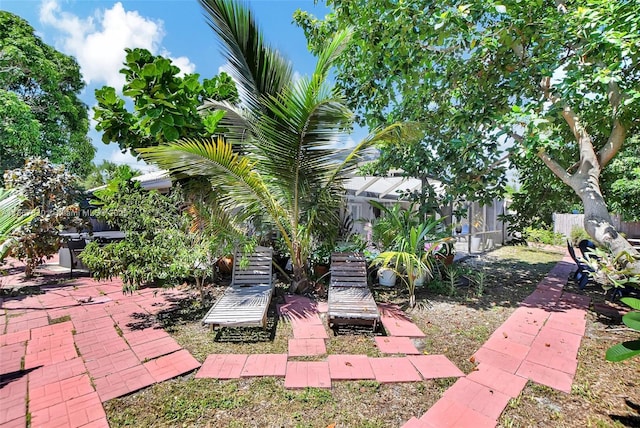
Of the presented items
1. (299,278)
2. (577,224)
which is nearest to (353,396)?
(299,278)

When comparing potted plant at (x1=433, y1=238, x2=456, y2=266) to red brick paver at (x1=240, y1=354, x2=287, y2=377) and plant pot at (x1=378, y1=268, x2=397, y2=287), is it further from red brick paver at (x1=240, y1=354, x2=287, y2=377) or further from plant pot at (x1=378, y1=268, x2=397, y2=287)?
red brick paver at (x1=240, y1=354, x2=287, y2=377)

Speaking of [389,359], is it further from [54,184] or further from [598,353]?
[54,184]

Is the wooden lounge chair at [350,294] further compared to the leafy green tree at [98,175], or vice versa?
the leafy green tree at [98,175]

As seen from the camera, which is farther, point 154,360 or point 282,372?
point 154,360

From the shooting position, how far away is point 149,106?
15.8 feet

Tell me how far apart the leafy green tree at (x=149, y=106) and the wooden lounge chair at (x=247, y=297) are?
9.25 ft

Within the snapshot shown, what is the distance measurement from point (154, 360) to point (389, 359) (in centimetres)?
323

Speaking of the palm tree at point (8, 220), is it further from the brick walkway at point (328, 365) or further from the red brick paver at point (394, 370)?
the red brick paver at point (394, 370)

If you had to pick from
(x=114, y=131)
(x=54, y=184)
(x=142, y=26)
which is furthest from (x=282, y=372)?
(x=54, y=184)

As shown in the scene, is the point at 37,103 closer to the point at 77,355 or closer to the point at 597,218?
the point at 77,355

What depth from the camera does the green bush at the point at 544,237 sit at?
16906 mm

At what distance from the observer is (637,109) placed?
5.87 m

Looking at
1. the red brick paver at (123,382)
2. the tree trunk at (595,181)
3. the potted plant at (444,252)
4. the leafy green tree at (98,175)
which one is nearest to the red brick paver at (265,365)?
the red brick paver at (123,382)

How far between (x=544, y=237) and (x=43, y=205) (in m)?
22.6
